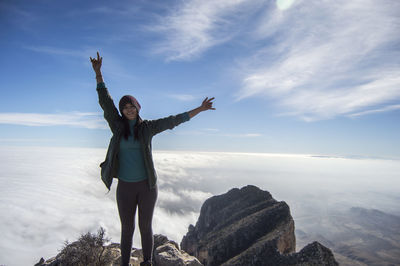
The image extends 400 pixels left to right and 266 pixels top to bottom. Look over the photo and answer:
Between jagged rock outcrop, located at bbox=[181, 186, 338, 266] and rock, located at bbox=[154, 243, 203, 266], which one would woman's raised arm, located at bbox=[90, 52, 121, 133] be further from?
jagged rock outcrop, located at bbox=[181, 186, 338, 266]

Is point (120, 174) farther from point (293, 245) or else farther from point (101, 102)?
point (293, 245)

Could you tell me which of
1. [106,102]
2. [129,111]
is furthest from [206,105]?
[106,102]

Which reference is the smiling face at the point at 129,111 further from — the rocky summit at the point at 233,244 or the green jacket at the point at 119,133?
the rocky summit at the point at 233,244

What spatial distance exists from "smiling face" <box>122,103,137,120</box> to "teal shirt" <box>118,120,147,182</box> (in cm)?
52

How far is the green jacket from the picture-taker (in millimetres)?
5184

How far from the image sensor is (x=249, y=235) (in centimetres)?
2186

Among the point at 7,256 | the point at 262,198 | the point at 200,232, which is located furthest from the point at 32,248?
the point at 262,198

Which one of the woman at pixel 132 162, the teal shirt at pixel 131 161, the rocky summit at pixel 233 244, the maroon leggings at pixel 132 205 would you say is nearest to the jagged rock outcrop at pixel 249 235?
the rocky summit at pixel 233 244

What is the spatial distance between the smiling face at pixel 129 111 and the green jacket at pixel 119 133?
0.25m

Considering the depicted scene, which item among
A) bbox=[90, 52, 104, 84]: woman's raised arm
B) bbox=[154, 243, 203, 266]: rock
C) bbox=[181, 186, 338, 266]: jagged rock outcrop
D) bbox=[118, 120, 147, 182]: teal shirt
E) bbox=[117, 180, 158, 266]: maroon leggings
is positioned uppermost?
bbox=[90, 52, 104, 84]: woman's raised arm

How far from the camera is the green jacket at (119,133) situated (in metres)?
5.18

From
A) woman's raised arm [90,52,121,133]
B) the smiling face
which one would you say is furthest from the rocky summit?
the smiling face

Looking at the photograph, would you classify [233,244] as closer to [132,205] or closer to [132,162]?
[132,205]

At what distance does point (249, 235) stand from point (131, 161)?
66.5ft
